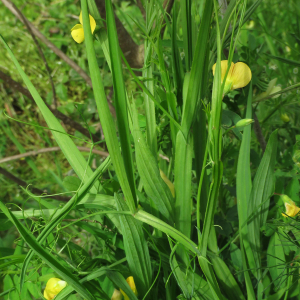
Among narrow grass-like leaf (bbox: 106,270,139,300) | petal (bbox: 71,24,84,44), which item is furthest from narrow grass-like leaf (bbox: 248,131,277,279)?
petal (bbox: 71,24,84,44)

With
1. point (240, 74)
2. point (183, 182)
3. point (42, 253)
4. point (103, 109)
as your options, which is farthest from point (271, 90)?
point (42, 253)

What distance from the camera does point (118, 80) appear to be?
0.34 metres

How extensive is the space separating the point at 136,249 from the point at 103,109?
24 centimetres

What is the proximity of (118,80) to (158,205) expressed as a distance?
0.69ft

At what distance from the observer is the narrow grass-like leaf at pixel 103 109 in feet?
1.02

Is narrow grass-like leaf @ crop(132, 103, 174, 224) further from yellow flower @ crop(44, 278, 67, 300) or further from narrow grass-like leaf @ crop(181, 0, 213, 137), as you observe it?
yellow flower @ crop(44, 278, 67, 300)

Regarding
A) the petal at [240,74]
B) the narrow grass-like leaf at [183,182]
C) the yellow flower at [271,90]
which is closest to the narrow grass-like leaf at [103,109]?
the narrow grass-like leaf at [183,182]

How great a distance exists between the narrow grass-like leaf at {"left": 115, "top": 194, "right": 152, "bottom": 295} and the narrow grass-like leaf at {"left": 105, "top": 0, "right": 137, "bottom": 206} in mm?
64

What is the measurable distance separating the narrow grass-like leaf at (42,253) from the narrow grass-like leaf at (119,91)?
0.43 feet

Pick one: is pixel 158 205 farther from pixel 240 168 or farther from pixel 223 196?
pixel 223 196

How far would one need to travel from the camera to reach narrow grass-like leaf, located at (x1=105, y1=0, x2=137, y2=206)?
0.31m

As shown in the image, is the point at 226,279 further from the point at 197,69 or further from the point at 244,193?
the point at 197,69

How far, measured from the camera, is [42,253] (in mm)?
355

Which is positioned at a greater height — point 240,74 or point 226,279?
point 240,74
